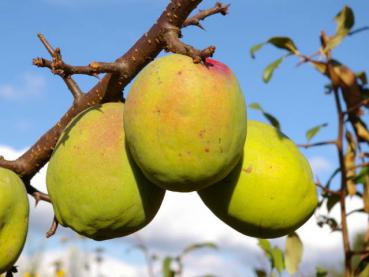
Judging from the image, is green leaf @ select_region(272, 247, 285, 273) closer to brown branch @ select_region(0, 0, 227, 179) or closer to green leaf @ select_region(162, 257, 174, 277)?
green leaf @ select_region(162, 257, 174, 277)

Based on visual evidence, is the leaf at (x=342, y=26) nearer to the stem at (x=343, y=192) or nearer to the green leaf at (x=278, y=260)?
the stem at (x=343, y=192)

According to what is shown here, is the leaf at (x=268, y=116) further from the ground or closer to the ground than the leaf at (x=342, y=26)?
closer to the ground

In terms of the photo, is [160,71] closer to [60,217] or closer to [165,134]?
[165,134]

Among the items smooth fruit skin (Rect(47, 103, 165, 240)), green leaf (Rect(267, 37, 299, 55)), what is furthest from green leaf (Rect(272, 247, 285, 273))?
smooth fruit skin (Rect(47, 103, 165, 240))

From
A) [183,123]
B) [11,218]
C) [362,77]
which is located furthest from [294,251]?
[183,123]

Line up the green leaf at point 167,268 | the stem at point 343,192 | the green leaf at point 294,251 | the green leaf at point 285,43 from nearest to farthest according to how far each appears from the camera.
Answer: the stem at point 343,192
the green leaf at point 294,251
the green leaf at point 167,268
the green leaf at point 285,43

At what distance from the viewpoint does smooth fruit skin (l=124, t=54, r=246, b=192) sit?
1.38 meters

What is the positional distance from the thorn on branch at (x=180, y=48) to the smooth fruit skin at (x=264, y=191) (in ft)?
1.19

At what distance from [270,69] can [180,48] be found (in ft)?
7.10

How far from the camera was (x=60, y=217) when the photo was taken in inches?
65.3

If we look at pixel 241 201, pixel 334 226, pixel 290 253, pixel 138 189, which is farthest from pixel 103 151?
pixel 334 226

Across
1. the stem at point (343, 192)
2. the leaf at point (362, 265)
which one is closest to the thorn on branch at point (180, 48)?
the stem at point (343, 192)

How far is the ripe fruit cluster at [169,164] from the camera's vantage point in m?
1.39

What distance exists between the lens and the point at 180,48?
149 centimetres
